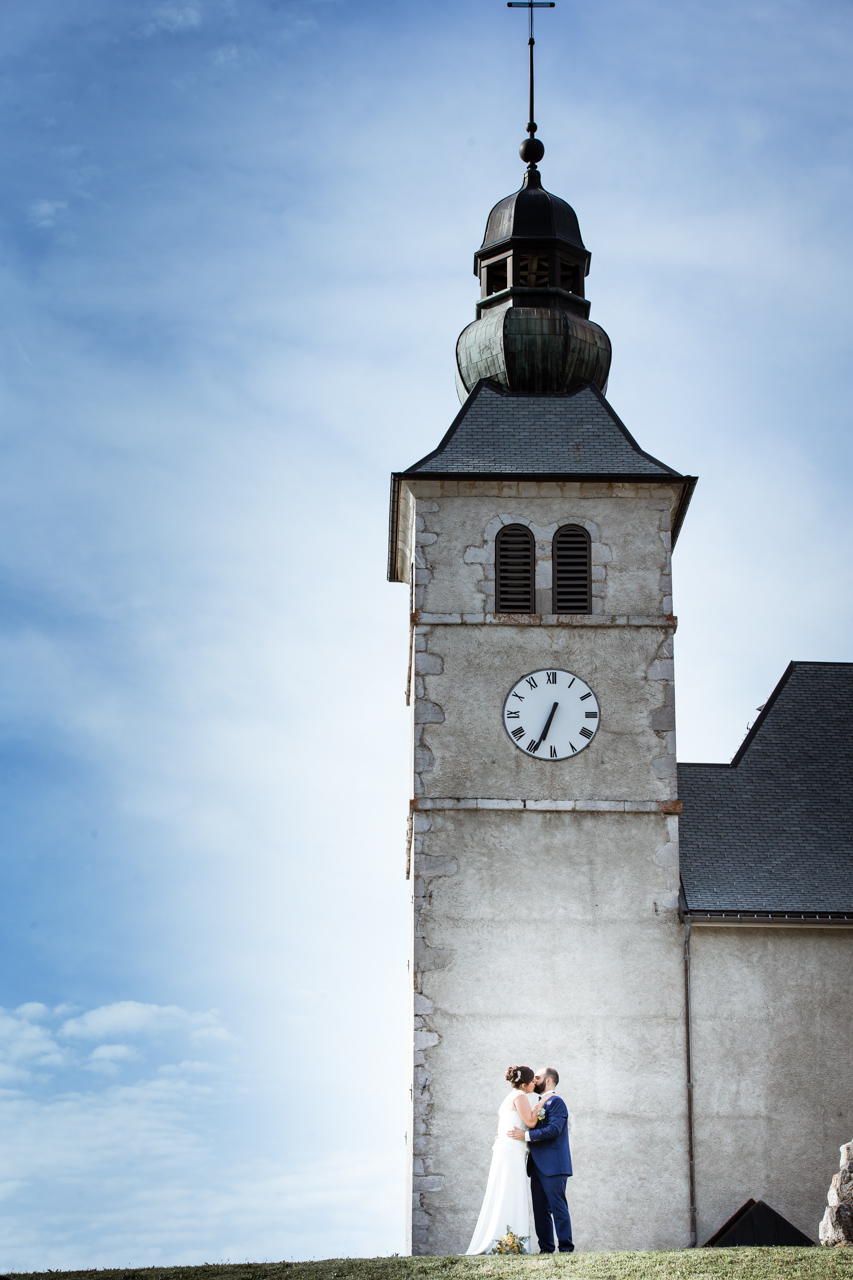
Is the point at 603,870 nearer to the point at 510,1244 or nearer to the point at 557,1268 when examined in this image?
the point at 510,1244

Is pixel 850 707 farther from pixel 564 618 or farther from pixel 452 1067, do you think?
pixel 452 1067

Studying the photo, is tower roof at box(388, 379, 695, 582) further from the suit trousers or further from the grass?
the grass

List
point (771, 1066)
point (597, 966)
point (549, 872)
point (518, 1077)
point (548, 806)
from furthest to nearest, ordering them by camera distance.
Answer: point (548, 806)
point (549, 872)
point (597, 966)
point (771, 1066)
point (518, 1077)

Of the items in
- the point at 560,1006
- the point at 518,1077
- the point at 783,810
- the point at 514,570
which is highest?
the point at 514,570

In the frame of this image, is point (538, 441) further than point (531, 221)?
No

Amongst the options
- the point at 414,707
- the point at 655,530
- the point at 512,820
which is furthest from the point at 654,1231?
the point at 655,530

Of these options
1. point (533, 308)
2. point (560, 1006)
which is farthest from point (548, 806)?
point (533, 308)

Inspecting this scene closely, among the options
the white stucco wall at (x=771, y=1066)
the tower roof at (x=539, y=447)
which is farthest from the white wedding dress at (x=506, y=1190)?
the tower roof at (x=539, y=447)

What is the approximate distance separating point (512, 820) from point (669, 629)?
312cm

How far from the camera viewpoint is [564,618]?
2022 centimetres

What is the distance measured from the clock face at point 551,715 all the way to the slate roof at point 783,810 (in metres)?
1.86

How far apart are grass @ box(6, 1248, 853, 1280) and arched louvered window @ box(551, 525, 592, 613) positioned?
830 cm

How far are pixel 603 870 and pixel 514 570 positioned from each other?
399cm

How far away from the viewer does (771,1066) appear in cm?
1855
